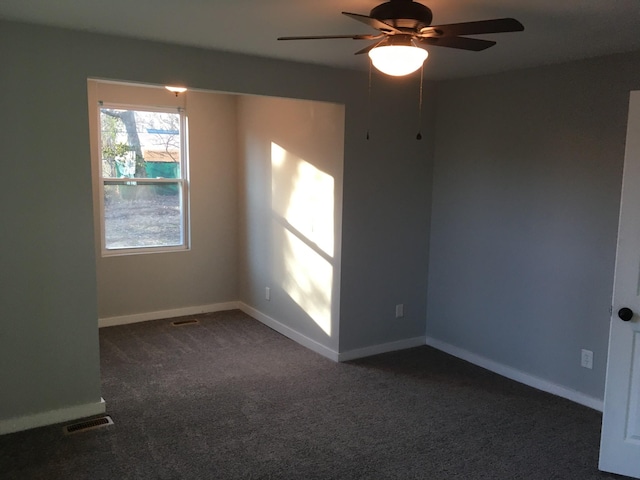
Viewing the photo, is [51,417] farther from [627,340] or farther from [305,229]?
[627,340]

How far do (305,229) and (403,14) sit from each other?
279 centimetres

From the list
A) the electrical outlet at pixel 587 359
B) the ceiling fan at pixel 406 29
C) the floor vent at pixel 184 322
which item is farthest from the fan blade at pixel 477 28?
the floor vent at pixel 184 322

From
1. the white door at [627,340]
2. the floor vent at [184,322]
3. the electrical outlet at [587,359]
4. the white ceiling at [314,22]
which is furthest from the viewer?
the floor vent at [184,322]

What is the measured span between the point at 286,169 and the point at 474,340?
2.21 metres

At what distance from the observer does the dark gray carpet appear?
2.86 m

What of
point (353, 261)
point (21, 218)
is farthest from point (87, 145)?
point (353, 261)

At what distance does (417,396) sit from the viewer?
149 inches

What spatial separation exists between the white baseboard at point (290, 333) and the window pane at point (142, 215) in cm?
103

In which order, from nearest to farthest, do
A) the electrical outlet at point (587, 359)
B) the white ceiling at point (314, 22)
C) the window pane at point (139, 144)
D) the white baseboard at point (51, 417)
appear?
the white ceiling at point (314, 22)
the white baseboard at point (51, 417)
the electrical outlet at point (587, 359)
the window pane at point (139, 144)

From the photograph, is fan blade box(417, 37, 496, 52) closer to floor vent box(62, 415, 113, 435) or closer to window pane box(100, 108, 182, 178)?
floor vent box(62, 415, 113, 435)

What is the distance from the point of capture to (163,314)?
18.2 ft

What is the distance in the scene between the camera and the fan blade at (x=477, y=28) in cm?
203

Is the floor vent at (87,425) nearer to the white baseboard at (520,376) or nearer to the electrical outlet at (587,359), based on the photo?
the white baseboard at (520,376)

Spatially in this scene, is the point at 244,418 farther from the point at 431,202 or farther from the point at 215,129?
the point at 215,129
